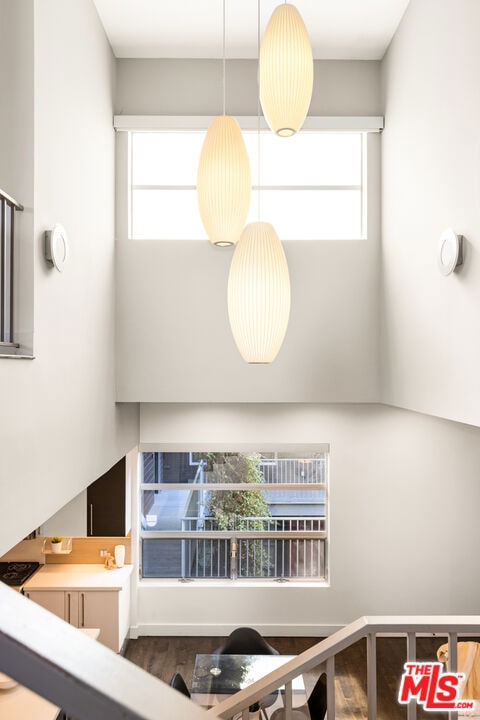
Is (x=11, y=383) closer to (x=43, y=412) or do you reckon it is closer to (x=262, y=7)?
(x=43, y=412)

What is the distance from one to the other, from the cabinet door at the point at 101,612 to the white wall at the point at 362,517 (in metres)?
0.76

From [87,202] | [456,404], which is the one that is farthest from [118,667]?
[87,202]

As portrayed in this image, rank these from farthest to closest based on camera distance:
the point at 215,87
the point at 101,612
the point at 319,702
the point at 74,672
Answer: the point at 101,612, the point at 215,87, the point at 319,702, the point at 74,672

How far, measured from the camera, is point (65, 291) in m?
3.18

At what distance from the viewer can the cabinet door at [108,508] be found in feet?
18.2

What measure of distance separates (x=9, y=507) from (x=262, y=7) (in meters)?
3.57

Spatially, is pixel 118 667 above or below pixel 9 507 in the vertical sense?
above

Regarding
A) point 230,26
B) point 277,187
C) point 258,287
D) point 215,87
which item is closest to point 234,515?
point 277,187

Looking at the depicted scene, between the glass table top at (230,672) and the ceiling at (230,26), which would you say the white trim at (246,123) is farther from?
the glass table top at (230,672)

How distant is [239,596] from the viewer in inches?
237

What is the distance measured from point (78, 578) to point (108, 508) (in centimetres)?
67

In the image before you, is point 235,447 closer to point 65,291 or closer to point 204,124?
point 204,124

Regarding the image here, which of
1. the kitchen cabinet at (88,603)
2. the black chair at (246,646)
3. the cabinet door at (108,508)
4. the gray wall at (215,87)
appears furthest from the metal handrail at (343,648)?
the gray wall at (215,87)

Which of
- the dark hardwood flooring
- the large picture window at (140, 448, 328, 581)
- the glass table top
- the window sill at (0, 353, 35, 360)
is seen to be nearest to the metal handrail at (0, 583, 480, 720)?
the window sill at (0, 353, 35, 360)
